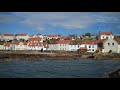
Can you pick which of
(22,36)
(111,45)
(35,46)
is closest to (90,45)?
(111,45)

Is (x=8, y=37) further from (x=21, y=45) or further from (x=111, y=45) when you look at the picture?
(x=111, y=45)

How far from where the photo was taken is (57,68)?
18.8 ft

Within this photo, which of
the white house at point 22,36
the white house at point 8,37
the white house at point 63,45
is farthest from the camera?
the white house at point 63,45

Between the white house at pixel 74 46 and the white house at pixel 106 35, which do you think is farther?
the white house at pixel 74 46

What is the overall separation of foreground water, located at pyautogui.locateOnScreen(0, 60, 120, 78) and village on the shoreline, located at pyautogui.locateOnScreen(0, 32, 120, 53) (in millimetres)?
295

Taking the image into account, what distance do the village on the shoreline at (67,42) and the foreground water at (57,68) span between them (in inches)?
11.6

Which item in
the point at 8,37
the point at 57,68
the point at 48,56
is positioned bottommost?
the point at 57,68

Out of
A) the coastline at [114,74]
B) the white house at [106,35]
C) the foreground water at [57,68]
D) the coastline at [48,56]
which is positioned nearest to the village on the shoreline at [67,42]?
the white house at [106,35]

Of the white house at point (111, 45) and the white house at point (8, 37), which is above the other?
the white house at point (8, 37)

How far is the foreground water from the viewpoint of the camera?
5668 mm

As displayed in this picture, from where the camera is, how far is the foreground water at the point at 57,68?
5.67 meters

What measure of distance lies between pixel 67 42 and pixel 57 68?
632 millimetres

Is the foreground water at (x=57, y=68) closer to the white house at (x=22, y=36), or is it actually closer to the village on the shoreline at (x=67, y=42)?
the village on the shoreline at (x=67, y=42)
